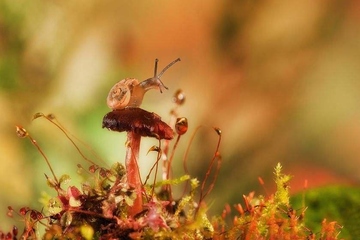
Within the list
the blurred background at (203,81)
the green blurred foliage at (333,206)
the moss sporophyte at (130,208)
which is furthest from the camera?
the blurred background at (203,81)

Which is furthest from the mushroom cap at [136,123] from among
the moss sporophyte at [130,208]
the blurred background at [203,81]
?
the blurred background at [203,81]

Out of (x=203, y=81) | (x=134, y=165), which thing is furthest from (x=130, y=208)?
(x=203, y=81)

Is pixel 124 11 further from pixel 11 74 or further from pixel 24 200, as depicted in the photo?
pixel 24 200

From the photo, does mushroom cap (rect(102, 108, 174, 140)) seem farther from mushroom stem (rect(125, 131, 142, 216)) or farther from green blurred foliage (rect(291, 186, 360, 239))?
green blurred foliage (rect(291, 186, 360, 239))

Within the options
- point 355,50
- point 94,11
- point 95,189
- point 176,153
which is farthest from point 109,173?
point 355,50

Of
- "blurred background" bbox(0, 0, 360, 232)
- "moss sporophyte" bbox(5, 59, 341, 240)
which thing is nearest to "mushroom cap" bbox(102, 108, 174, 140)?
"moss sporophyte" bbox(5, 59, 341, 240)

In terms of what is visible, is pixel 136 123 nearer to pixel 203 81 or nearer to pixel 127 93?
pixel 127 93

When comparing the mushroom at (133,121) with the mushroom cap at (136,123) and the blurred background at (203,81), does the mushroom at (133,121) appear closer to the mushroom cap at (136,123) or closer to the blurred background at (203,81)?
the mushroom cap at (136,123)
